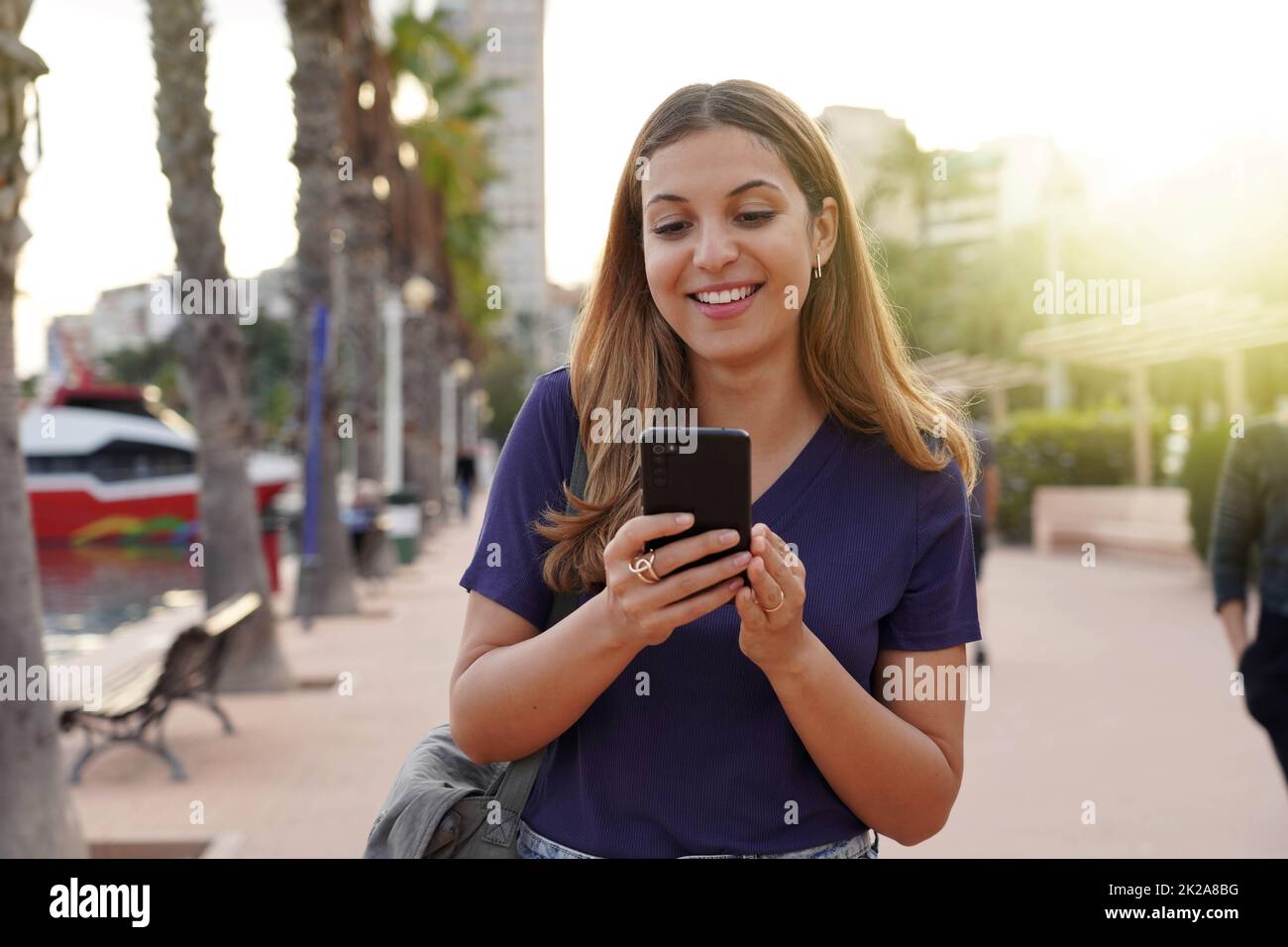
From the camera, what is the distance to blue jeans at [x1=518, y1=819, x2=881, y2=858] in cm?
186

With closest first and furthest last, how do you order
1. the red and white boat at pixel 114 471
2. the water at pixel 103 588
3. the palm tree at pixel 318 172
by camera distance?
the palm tree at pixel 318 172
the water at pixel 103 588
the red and white boat at pixel 114 471

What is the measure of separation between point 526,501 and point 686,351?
0.40m

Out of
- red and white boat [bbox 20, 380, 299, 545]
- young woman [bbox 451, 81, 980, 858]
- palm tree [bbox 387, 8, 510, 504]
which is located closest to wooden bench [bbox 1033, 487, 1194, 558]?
palm tree [bbox 387, 8, 510, 504]

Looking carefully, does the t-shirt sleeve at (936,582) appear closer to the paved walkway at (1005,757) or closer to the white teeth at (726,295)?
the white teeth at (726,295)

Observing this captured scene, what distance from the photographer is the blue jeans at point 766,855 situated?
186 cm

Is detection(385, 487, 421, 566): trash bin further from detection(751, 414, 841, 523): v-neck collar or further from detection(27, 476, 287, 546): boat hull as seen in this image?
detection(751, 414, 841, 523): v-neck collar

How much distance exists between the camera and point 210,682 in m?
7.72

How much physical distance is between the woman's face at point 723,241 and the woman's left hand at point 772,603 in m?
0.42

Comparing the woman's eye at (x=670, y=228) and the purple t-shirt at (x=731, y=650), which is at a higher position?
the woman's eye at (x=670, y=228)

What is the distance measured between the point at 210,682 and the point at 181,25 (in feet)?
15.0

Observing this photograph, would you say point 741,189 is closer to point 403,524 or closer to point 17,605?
point 17,605

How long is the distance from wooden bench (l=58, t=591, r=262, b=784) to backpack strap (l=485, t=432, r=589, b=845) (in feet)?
17.1

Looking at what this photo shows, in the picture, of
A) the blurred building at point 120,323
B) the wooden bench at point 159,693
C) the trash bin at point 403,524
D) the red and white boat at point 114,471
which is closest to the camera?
the wooden bench at point 159,693

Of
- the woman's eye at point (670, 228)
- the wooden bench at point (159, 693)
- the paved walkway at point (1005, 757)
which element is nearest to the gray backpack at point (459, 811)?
the woman's eye at point (670, 228)
